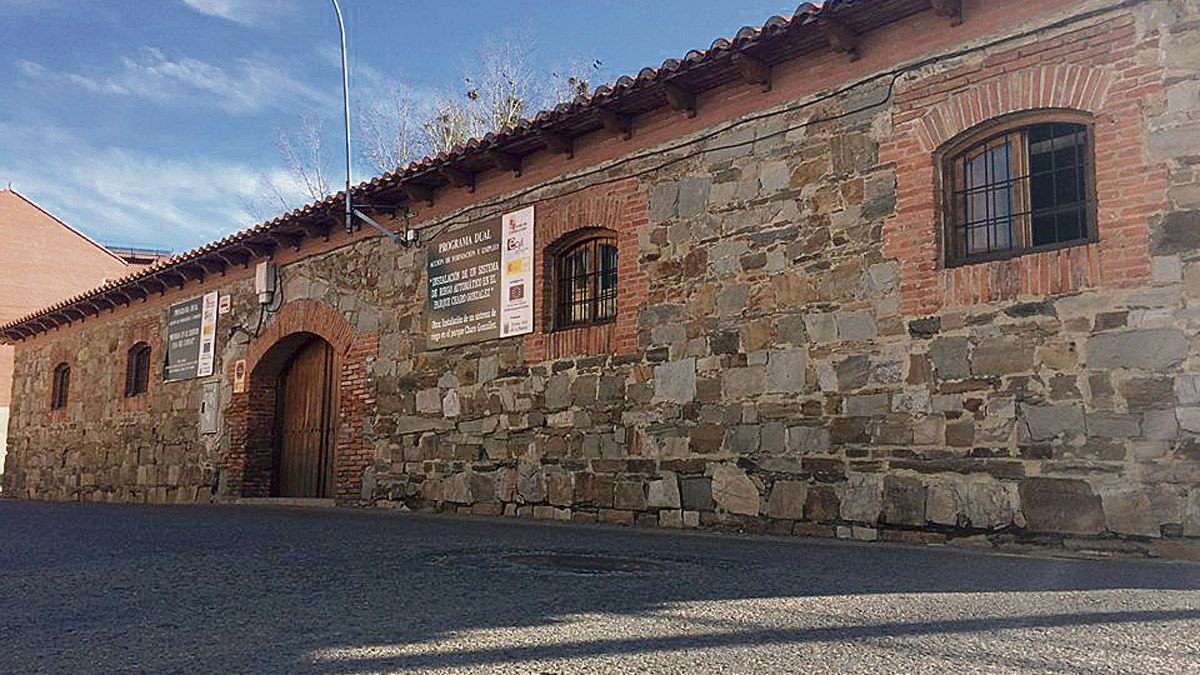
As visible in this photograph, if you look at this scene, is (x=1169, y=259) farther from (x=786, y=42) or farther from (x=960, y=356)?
(x=786, y=42)

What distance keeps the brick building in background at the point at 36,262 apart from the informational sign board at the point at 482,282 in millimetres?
22837

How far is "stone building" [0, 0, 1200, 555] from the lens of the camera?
19.8 ft

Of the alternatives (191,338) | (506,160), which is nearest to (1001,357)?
(506,160)

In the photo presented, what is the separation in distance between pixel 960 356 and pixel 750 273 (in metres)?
1.94

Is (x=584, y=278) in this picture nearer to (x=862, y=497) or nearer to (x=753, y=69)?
(x=753, y=69)

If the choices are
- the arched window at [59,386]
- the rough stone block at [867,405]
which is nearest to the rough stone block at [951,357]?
the rough stone block at [867,405]

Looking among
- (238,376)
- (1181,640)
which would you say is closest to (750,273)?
(1181,640)

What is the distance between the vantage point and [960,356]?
6.69 metres

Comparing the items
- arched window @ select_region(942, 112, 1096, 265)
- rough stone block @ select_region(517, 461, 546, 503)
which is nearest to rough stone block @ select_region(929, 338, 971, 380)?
arched window @ select_region(942, 112, 1096, 265)

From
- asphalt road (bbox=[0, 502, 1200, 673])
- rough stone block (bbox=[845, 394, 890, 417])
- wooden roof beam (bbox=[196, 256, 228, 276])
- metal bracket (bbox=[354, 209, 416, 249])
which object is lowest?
asphalt road (bbox=[0, 502, 1200, 673])

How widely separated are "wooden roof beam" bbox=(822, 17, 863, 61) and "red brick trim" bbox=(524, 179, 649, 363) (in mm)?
2257

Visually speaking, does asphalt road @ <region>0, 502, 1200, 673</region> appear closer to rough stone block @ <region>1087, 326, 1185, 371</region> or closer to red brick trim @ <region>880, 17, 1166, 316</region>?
rough stone block @ <region>1087, 326, 1185, 371</region>

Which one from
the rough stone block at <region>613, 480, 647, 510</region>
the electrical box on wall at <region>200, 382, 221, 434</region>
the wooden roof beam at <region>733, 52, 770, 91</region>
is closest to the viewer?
the wooden roof beam at <region>733, 52, 770, 91</region>

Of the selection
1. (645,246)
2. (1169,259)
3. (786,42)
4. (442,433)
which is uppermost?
(786,42)
